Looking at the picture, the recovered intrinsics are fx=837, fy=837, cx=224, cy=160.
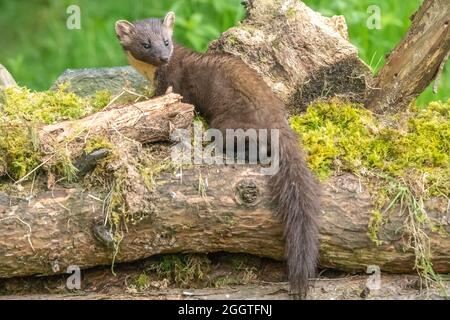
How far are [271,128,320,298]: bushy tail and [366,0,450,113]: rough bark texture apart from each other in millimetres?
1329

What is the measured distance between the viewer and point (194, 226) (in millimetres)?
5402

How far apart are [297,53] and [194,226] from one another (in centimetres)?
179

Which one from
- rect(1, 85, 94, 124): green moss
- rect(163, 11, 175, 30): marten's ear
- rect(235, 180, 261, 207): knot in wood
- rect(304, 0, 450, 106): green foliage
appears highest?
rect(304, 0, 450, 106): green foliage

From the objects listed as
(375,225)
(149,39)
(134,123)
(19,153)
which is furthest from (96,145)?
(375,225)

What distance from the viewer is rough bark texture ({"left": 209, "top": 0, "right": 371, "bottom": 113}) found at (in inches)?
251

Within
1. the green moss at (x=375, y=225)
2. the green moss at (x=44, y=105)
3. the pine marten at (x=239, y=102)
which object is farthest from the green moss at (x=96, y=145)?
the green moss at (x=375, y=225)

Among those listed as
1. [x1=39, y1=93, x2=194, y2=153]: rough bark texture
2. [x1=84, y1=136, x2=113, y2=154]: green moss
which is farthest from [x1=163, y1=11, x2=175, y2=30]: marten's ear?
[x1=84, y1=136, x2=113, y2=154]: green moss

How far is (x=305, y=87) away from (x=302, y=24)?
50cm

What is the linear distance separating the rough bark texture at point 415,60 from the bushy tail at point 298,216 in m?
1.33

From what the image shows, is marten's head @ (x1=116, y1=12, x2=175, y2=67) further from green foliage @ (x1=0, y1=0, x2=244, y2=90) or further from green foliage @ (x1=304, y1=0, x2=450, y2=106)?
green foliage @ (x1=304, y1=0, x2=450, y2=106)

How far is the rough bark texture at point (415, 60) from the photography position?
6.10 metres

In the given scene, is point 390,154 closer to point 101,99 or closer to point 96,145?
point 96,145

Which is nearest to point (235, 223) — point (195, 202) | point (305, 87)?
point (195, 202)
